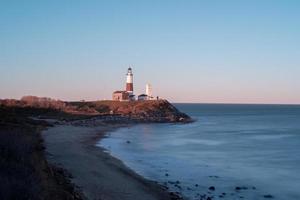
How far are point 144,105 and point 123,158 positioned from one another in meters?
71.6

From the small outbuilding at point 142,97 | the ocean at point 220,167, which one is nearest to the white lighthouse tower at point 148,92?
the small outbuilding at point 142,97

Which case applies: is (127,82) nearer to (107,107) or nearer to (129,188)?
(107,107)

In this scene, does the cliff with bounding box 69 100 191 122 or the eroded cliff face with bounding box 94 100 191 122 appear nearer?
the eroded cliff face with bounding box 94 100 191 122

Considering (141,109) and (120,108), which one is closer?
(141,109)

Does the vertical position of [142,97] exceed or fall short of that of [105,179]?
it exceeds it

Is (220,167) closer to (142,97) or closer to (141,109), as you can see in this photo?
(141,109)

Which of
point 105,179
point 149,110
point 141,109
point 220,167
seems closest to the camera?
point 105,179

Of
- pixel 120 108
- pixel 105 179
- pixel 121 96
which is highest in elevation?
pixel 121 96

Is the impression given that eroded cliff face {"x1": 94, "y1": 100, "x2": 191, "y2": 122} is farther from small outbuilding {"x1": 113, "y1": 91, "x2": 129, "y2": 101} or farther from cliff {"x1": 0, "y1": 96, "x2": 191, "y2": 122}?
small outbuilding {"x1": 113, "y1": 91, "x2": 129, "y2": 101}

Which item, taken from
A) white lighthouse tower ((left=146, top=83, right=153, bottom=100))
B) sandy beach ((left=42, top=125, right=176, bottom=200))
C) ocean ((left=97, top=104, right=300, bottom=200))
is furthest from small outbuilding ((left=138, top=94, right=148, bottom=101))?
sandy beach ((left=42, top=125, right=176, bottom=200))

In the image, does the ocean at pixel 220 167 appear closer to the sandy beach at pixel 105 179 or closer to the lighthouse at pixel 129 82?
the sandy beach at pixel 105 179

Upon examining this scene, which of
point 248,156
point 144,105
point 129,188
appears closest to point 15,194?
point 129,188

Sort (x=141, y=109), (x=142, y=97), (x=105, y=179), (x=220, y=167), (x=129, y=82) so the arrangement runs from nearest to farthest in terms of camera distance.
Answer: (x=105, y=179), (x=220, y=167), (x=141, y=109), (x=129, y=82), (x=142, y=97)

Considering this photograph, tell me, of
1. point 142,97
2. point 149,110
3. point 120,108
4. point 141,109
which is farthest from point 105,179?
point 142,97
